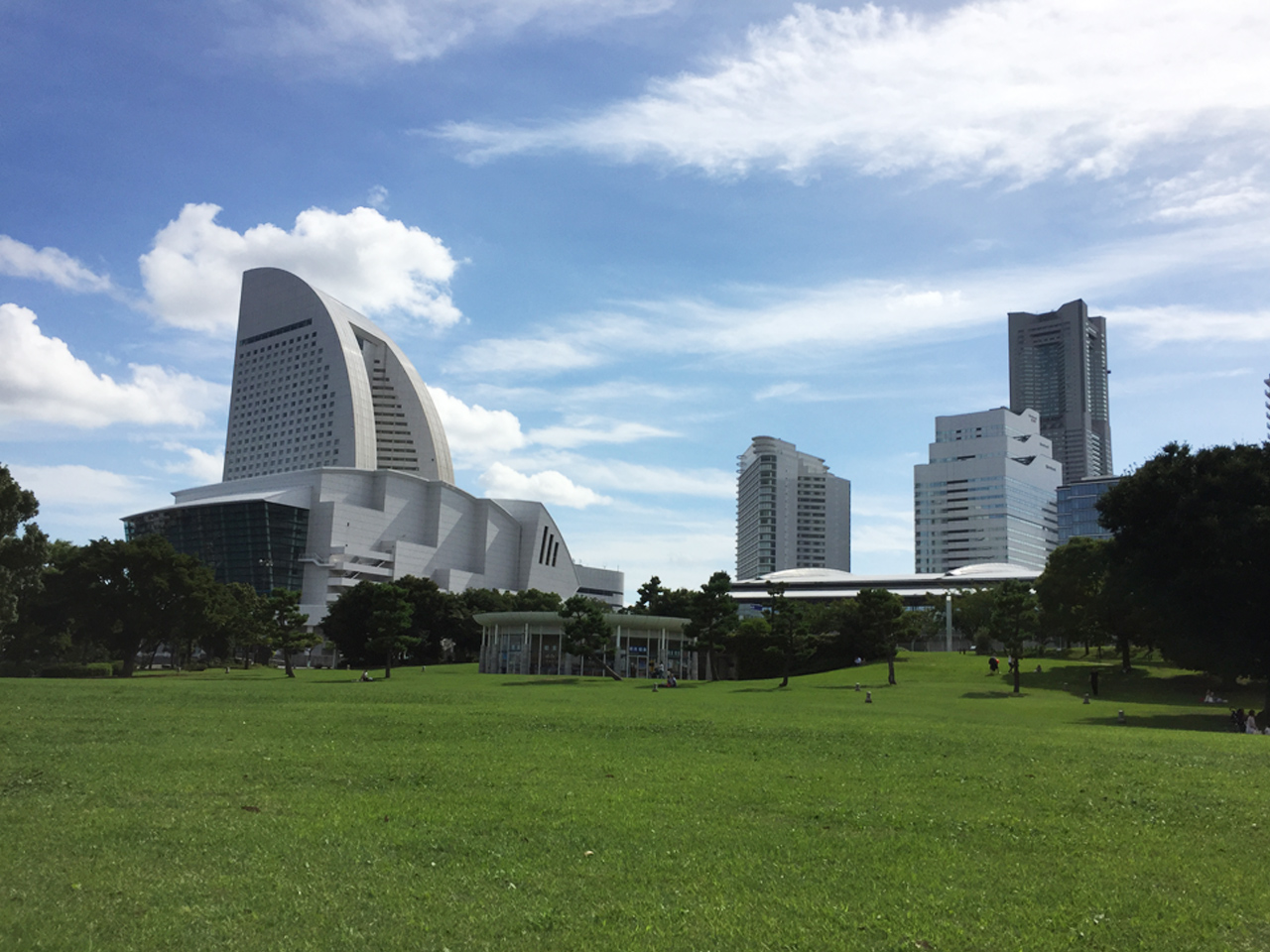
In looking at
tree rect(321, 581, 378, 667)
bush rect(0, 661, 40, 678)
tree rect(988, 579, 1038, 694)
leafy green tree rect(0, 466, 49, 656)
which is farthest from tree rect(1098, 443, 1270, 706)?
bush rect(0, 661, 40, 678)

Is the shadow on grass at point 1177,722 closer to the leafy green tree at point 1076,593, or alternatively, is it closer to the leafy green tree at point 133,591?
the leafy green tree at point 1076,593

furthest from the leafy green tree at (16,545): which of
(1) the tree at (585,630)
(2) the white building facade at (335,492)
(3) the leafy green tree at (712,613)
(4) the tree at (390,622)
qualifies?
(2) the white building facade at (335,492)

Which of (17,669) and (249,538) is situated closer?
(17,669)

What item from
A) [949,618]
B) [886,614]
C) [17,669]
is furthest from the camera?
[949,618]

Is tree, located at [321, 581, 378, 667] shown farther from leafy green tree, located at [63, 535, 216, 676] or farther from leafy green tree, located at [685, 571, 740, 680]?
leafy green tree, located at [685, 571, 740, 680]

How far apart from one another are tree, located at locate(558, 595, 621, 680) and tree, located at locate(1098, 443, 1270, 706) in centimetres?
3055

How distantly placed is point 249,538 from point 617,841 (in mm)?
131311

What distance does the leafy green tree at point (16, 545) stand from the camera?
158 feet

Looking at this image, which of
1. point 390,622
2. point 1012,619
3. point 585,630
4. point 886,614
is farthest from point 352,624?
point 1012,619

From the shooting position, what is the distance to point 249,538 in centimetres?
13000

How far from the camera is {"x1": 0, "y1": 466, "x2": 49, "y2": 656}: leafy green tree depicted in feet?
158

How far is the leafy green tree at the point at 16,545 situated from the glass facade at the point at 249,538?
79088 mm

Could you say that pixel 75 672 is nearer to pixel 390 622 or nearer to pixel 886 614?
pixel 390 622

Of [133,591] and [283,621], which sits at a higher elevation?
[133,591]
